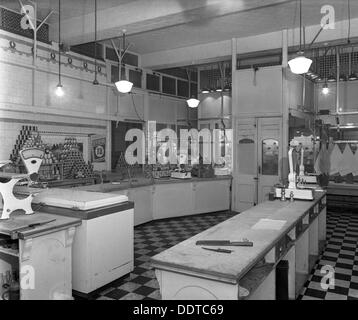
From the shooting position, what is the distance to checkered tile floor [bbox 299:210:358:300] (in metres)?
4.04

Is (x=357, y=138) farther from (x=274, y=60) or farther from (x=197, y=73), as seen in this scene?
(x=197, y=73)

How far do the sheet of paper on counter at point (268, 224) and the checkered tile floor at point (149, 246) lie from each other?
1.47m

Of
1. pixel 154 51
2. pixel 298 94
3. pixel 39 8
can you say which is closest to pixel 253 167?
pixel 298 94

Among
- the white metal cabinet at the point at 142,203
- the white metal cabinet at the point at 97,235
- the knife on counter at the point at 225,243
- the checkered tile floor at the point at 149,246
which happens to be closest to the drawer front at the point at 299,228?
the knife on counter at the point at 225,243

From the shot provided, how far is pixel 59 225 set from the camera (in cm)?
341

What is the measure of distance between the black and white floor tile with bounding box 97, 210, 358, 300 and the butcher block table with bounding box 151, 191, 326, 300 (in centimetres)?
41

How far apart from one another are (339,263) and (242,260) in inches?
134

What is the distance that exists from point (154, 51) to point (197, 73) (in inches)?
97.6

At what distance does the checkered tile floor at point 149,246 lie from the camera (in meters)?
4.02

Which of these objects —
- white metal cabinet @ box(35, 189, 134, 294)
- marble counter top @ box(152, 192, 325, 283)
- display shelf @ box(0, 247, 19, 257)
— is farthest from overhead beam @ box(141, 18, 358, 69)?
display shelf @ box(0, 247, 19, 257)

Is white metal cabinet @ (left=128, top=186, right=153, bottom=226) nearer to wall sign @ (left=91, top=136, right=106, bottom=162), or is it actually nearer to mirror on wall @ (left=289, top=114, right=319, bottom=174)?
wall sign @ (left=91, top=136, right=106, bottom=162)

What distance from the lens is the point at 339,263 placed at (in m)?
5.06

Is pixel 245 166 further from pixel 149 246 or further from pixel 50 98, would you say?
pixel 50 98


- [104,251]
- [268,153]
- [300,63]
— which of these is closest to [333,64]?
[268,153]
